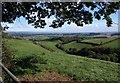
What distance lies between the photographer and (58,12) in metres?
15.4

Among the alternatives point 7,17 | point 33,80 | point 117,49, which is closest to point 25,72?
point 33,80

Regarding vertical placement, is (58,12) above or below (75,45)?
above

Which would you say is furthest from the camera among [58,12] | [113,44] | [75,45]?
[75,45]

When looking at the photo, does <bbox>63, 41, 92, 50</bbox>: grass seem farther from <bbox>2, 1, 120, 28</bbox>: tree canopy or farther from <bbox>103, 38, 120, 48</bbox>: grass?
<bbox>2, 1, 120, 28</bbox>: tree canopy

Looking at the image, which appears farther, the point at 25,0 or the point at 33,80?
the point at 33,80

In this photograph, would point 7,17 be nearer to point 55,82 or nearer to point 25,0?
point 25,0

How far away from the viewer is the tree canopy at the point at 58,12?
13.9m

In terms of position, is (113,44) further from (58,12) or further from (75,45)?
(58,12)

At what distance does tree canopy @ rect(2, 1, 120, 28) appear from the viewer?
45.8 ft

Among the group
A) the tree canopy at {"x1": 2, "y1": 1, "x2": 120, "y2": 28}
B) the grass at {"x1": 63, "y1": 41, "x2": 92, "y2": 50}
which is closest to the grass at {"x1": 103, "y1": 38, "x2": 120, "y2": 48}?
the grass at {"x1": 63, "y1": 41, "x2": 92, "y2": 50}

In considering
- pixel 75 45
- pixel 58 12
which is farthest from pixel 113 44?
pixel 58 12

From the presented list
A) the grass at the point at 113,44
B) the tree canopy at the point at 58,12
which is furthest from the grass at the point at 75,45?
the tree canopy at the point at 58,12

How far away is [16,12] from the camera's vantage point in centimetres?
1533

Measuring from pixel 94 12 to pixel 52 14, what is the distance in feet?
8.05
